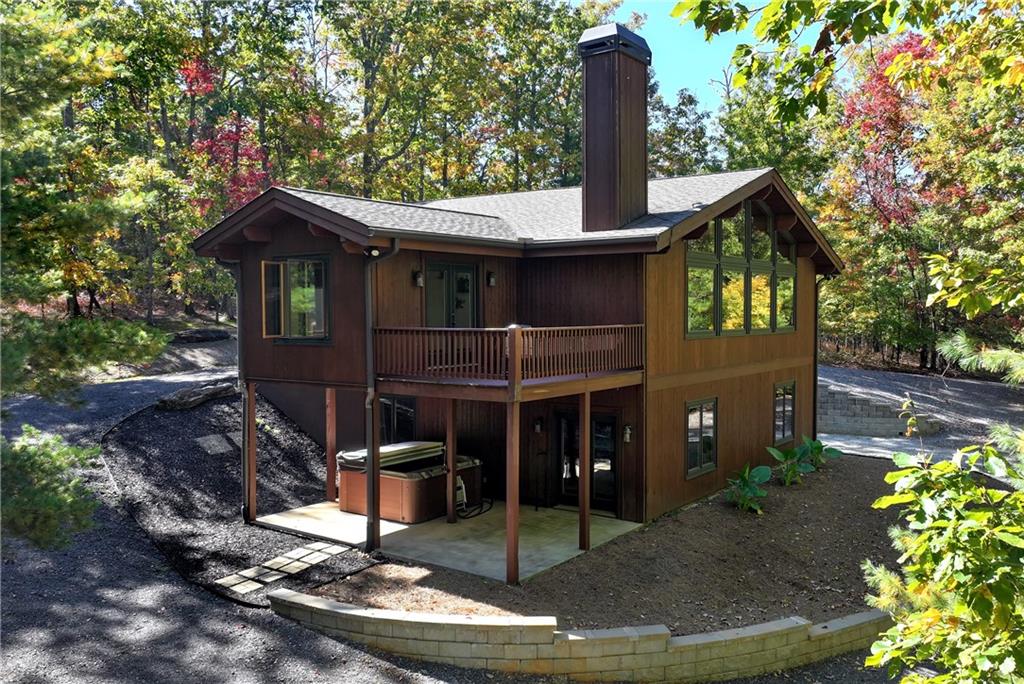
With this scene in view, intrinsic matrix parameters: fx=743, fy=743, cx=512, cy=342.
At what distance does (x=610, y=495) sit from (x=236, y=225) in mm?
7640

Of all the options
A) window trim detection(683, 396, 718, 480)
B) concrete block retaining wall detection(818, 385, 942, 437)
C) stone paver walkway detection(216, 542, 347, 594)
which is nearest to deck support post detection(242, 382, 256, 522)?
stone paver walkway detection(216, 542, 347, 594)

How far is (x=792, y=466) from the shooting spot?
14.6 m

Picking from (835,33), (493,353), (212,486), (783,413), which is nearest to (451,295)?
(493,353)

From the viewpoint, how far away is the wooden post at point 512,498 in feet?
31.7

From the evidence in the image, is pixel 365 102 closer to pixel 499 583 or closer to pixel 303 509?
pixel 303 509

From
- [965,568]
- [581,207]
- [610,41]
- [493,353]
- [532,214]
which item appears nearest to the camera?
[965,568]

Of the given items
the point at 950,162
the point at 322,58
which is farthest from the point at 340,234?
the point at 322,58

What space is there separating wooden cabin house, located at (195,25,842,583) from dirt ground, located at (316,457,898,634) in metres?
0.66

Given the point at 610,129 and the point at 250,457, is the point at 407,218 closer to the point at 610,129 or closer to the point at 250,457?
the point at 610,129

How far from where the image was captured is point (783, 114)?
5855 mm

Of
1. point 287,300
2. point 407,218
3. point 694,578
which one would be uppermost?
point 407,218

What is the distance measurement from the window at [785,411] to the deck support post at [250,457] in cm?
1084

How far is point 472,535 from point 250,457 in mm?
4097

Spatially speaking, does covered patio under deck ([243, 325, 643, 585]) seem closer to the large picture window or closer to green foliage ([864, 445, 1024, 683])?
the large picture window
